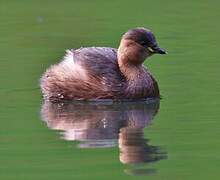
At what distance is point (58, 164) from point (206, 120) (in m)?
2.01

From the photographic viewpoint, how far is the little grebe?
1140 centimetres

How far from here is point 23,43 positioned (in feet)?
47.2

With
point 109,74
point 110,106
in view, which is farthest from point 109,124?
point 109,74

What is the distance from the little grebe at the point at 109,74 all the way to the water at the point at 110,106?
279 mm

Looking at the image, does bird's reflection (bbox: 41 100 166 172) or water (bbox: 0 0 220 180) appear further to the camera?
bird's reflection (bbox: 41 100 166 172)

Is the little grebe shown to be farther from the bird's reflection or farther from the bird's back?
the bird's reflection

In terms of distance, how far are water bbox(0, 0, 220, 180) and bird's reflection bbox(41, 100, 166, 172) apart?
0.09ft

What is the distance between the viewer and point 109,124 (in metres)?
Answer: 10.2

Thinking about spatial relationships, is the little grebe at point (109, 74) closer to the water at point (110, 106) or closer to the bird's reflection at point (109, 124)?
the bird's reflection at point (109, 124)

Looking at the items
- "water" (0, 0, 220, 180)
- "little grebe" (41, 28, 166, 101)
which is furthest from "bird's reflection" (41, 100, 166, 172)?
"little grebe" (41, 28, 166, 101)

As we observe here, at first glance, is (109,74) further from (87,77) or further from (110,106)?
(110,106)

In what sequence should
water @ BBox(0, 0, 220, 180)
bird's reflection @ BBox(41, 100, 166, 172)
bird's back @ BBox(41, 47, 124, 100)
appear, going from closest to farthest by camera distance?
water @ BBox(0, 0, 220, 180) → bird's reflection @ BBox(41, 100, 166, 172) → bird's back @ BBox(41, 47, 124, 100)

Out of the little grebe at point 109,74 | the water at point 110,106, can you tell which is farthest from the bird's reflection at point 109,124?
the little grebe at point 109,74

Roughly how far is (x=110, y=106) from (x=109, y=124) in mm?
1004
